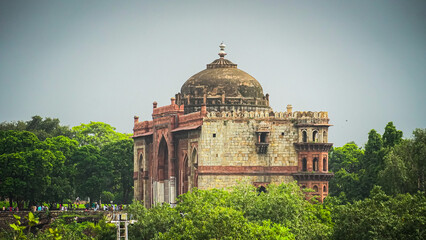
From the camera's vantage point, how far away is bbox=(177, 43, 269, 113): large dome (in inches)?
3213

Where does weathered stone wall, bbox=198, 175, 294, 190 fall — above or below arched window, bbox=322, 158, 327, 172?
below

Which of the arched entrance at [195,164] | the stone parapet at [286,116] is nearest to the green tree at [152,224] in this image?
the stone parapet at [286,116]

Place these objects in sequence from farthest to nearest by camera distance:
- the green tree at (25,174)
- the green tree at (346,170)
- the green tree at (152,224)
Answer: the green tree at (25,174) → the green tree at (346,170) → the green tree at (152,224)

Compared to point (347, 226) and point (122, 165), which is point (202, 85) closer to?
point (122, 165)

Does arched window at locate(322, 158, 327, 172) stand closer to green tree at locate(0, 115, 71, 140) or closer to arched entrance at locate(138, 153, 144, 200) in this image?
arched entrance at locate(138, 153, 144, 200)

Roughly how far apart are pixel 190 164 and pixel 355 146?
111 ft

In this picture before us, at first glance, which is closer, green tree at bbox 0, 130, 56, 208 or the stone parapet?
the stone parapet

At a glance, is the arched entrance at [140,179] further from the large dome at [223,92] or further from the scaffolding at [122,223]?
the scaffolding at [122,223]

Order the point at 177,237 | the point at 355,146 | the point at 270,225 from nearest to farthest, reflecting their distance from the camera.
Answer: the point at 177,237, the point at 270,225, the point at 355,146

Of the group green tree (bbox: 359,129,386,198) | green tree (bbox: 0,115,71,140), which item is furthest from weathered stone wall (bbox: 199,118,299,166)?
green tree (bbox: 0,115,71,140)

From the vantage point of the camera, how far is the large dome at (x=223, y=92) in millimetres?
81600

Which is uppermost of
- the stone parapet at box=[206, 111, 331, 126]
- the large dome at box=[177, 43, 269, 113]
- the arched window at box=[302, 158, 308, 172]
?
the large dome at box=[177, 43, 269, 113]

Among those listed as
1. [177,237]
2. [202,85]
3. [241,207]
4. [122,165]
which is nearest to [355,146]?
[122,165]

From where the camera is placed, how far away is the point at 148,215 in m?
64.5
